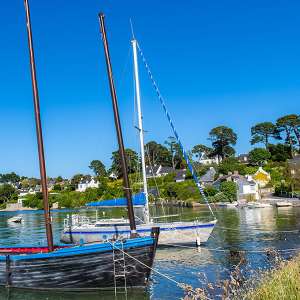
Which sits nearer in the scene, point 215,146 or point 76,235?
point 76,235

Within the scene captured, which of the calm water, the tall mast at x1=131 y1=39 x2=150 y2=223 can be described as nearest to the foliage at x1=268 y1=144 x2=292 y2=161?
Answer: the calm water

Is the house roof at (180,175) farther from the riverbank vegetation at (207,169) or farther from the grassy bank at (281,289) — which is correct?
the grassy bank at (281,289)

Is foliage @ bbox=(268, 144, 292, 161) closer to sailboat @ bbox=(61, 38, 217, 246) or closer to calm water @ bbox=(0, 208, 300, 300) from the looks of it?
calm water @ bbox=(0, 208, 300, 300)

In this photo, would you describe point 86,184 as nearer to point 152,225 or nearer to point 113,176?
point 113,176

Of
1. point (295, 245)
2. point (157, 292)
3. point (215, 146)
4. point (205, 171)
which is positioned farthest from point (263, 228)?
point (215, 146)

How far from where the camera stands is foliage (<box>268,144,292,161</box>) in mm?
140325

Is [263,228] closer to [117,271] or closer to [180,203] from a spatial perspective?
[117,271]

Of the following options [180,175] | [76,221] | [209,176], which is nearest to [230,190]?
[209,176]

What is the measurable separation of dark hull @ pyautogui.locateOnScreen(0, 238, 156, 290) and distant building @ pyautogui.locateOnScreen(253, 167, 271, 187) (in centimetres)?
9662

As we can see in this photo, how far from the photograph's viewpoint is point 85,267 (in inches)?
779

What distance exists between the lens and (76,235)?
3584cm

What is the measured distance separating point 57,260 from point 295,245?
1896 centimetres

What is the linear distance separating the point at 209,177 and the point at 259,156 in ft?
60.2

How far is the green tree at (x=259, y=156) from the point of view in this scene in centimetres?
13815
